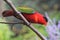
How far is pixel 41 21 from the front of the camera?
0.84m

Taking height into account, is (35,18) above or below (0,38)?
above

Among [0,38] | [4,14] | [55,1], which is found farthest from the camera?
[55,1]

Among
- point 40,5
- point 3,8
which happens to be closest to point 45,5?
point 40,5

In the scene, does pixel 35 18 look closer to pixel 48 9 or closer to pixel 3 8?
pixel 3 8

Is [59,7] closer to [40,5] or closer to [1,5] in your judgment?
[40,5]

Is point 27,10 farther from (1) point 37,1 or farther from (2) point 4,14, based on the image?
(1) point 37,1

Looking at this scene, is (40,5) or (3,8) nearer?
(3,8)

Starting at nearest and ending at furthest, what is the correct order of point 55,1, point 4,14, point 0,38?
point 4,14, point 0,38, point 55,1

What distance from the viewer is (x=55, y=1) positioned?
4.22 metres

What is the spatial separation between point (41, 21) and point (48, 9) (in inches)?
136

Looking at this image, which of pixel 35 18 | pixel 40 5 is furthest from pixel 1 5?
pixel 40 5

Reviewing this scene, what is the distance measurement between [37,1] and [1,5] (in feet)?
11.4

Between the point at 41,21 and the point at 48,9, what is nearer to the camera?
the point at 41,21

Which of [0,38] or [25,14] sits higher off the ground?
[25,14]
